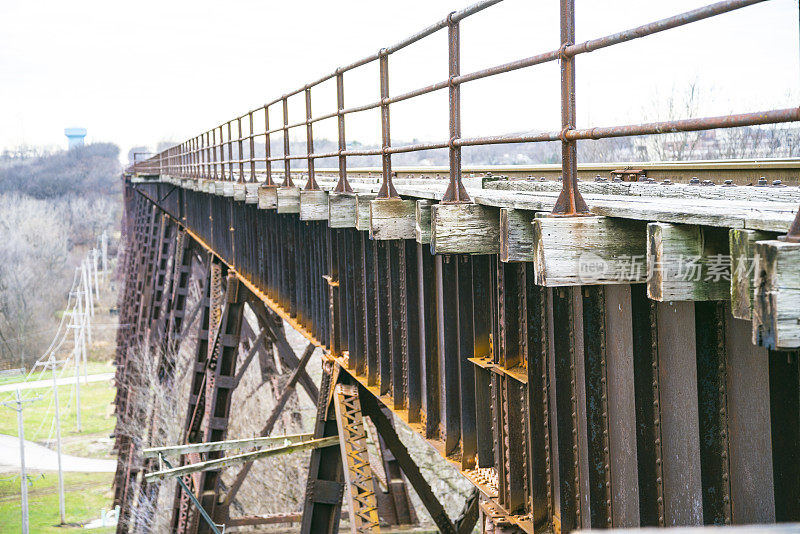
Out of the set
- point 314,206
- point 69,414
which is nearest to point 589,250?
point 314,206

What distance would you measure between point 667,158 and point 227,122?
7.48m

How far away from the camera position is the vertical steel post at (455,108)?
4461 millimetres

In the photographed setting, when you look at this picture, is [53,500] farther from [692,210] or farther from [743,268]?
[743,268]

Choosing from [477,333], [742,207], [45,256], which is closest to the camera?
[742,207]

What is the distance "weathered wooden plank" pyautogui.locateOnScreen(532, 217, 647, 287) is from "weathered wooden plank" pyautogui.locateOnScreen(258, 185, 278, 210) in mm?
6318

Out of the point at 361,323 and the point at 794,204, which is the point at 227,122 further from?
the point at 794,204

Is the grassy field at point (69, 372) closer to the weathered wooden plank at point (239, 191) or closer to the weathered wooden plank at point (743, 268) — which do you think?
the weathered wooden plank at point (239, 191)

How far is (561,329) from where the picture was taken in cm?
409

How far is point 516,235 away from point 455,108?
89 cm

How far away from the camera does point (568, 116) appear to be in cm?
335

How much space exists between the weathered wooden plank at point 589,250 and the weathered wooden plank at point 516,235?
49 cm

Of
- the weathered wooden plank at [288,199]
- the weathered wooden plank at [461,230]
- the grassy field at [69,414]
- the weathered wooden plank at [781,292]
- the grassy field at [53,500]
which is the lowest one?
the grassy field at [53,500]

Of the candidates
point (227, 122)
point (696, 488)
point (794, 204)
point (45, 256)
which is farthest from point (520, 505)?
point (45, 256)

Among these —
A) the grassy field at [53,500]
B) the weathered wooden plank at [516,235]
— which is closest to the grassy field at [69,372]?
the grassy field at [53,500]
